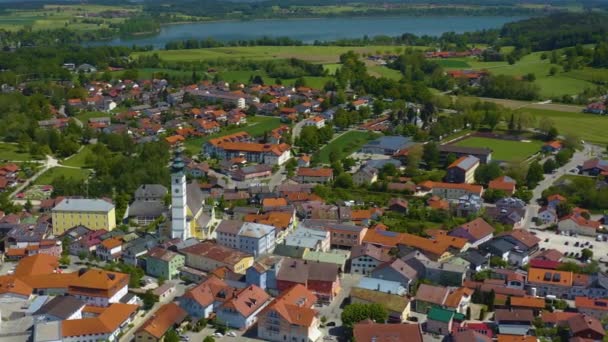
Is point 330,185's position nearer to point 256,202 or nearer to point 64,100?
point 256,202

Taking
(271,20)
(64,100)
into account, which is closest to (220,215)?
(64,100)

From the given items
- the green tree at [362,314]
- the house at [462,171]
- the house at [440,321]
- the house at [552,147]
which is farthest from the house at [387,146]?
the green tree at [362,314]

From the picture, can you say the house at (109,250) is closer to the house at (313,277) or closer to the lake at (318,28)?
the house at (313,277)

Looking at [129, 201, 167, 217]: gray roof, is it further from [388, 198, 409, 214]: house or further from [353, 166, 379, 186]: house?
[353, 166, 379, 186]: house

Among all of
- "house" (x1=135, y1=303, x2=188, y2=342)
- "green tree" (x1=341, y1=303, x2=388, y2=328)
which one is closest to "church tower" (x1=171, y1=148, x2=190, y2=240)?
"house" (x1=135, y1=303, x2=188, y2=342)

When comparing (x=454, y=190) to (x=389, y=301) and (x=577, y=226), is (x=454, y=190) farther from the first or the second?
(x=389, y=301)
